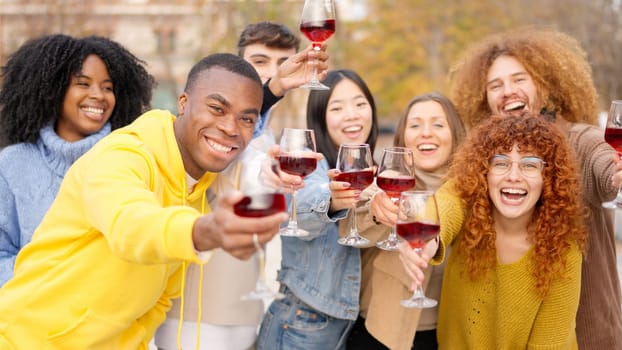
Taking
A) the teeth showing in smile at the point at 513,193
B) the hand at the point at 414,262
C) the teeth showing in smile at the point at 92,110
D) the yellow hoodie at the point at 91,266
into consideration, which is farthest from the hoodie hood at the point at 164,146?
the teeth showing in smile at the point at 513,193

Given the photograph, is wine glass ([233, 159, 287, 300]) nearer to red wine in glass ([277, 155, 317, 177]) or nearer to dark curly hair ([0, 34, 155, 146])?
red wine in glass ([277, 155, 317, 177])

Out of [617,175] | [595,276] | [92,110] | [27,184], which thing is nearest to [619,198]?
[617,175]

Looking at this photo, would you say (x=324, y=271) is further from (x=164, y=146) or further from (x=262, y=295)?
(x=262, y=295)

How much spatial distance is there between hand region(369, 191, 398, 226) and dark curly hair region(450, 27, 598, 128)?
1468 millimetres

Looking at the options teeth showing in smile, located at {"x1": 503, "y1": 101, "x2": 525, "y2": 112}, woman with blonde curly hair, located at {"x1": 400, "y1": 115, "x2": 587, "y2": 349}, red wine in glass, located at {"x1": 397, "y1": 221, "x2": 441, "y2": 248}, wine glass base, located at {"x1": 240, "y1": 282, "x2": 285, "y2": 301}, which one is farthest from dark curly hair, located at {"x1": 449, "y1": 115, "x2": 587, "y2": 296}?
wine glass base, located at {"x1": 240, "y1": 282, "x2": 285, "y2": 301}

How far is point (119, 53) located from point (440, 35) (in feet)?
76.5

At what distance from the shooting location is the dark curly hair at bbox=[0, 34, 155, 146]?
4.08 metres

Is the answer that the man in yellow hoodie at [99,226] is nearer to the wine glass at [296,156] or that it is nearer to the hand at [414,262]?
the wine glass at [296,156]

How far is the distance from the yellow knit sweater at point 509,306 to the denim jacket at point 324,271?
0.58 metres

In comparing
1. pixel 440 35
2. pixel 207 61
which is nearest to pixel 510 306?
pixel 207 61

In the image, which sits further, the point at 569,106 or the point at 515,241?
the point at 569,106

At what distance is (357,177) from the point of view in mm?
3195

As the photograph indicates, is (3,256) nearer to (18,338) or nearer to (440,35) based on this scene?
(18,338)

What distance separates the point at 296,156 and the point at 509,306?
1.40 metres
